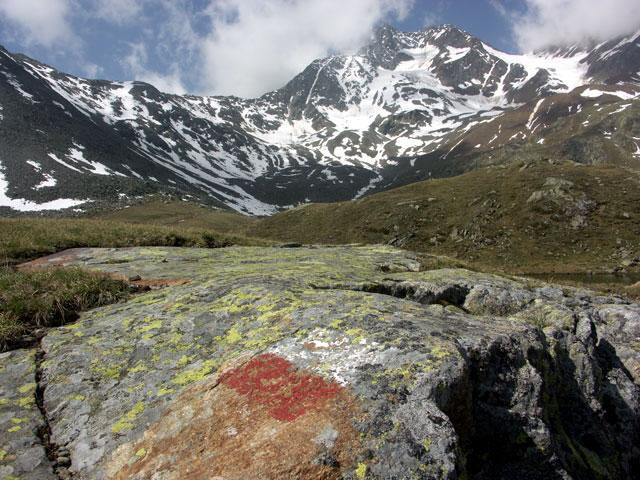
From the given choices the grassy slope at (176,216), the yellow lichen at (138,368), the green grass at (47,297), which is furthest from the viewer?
the grassy slope at (176,216)

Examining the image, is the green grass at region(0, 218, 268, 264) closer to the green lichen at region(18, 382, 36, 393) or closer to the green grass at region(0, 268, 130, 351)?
the green grass at region(0, 268, 130, 351)

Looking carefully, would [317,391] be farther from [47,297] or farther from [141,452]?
[47,297]

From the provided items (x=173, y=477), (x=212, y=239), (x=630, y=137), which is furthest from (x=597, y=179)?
(x=630, y=137)

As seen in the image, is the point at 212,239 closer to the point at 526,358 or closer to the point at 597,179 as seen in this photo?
the point at 526,358

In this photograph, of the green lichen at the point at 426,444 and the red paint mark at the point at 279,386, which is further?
the red paint mark at the point at 279,386

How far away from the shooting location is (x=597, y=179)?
72.2m

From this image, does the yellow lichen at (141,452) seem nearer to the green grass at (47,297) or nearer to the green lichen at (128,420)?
the green lichen at (128,420)

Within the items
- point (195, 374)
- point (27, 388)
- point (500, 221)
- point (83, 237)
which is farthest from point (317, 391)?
point (500, 221)

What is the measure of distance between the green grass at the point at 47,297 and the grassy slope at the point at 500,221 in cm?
5548

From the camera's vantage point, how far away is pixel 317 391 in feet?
16.1

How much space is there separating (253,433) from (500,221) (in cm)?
7139

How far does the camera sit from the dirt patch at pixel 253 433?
406 centimetres

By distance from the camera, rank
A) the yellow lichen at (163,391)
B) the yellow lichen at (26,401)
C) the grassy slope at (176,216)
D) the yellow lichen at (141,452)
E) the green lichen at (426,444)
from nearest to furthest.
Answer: the green lichen at (426,444) < the yellow lichen at (141,452) < the yellow lichen at (26,401) < the yellow lichen at (163,391) < the grassy slope at (176,216)

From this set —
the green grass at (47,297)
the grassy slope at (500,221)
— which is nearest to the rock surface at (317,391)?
the green grass at (47,297)
